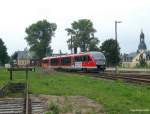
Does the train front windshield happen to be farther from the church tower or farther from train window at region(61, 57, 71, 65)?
the church tower

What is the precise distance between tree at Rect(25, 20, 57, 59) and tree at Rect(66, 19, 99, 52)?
22.1ft

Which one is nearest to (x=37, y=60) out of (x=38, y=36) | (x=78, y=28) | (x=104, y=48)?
(x=38, y=36)

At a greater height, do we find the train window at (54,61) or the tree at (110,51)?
the tree at (110,51)

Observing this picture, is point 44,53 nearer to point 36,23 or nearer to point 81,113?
point 36,23

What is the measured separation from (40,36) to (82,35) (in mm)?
14109

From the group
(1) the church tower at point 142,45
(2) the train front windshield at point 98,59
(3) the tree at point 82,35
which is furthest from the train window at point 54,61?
(1) the church tower at point 142,45

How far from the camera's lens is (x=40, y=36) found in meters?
144

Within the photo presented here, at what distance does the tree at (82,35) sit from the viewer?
449 feet

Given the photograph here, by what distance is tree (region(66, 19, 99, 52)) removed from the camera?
449ft

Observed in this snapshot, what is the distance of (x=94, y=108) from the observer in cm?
1401

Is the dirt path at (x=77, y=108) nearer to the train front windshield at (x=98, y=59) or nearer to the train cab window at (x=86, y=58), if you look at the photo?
the train front windshield at (x=98, y=59)

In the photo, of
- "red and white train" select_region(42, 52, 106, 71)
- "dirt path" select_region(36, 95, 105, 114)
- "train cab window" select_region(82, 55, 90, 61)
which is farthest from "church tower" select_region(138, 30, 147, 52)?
"dirt path" select_region(36, 95, 105, 114)

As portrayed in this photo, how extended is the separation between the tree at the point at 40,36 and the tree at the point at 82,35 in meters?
6.74

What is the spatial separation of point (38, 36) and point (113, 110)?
131149mm
